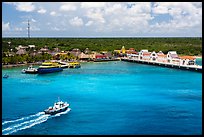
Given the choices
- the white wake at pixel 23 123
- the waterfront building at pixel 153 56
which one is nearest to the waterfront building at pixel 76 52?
the waterfront building at pixel 153 56

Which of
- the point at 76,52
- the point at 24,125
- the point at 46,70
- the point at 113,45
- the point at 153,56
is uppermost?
the point at 113,45

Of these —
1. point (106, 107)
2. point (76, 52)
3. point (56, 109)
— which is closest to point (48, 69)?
point (76, 52)

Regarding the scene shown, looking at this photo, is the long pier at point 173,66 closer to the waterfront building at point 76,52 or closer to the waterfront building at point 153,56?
the waterfront building at point 153,56

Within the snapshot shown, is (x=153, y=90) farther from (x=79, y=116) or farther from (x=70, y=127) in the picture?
(x=70, y=127)

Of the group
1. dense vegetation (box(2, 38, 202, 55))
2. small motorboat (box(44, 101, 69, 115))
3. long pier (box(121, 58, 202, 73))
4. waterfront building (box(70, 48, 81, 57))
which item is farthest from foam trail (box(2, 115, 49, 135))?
dense vegetation (box(2, 38, 202, 55))

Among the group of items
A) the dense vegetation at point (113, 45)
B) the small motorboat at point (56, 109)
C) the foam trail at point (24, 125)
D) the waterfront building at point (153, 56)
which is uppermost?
the dense vegetation at point (113, 45)

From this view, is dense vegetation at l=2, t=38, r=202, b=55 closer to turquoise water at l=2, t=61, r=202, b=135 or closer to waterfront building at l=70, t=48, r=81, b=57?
waterfront building at l=70, t=48, r=81, b=57

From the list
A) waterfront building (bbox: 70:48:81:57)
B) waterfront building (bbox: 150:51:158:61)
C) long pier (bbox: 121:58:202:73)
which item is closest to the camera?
long pier (bbox: 121:58:202:73)

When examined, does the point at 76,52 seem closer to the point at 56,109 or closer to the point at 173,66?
the point at 173,66
